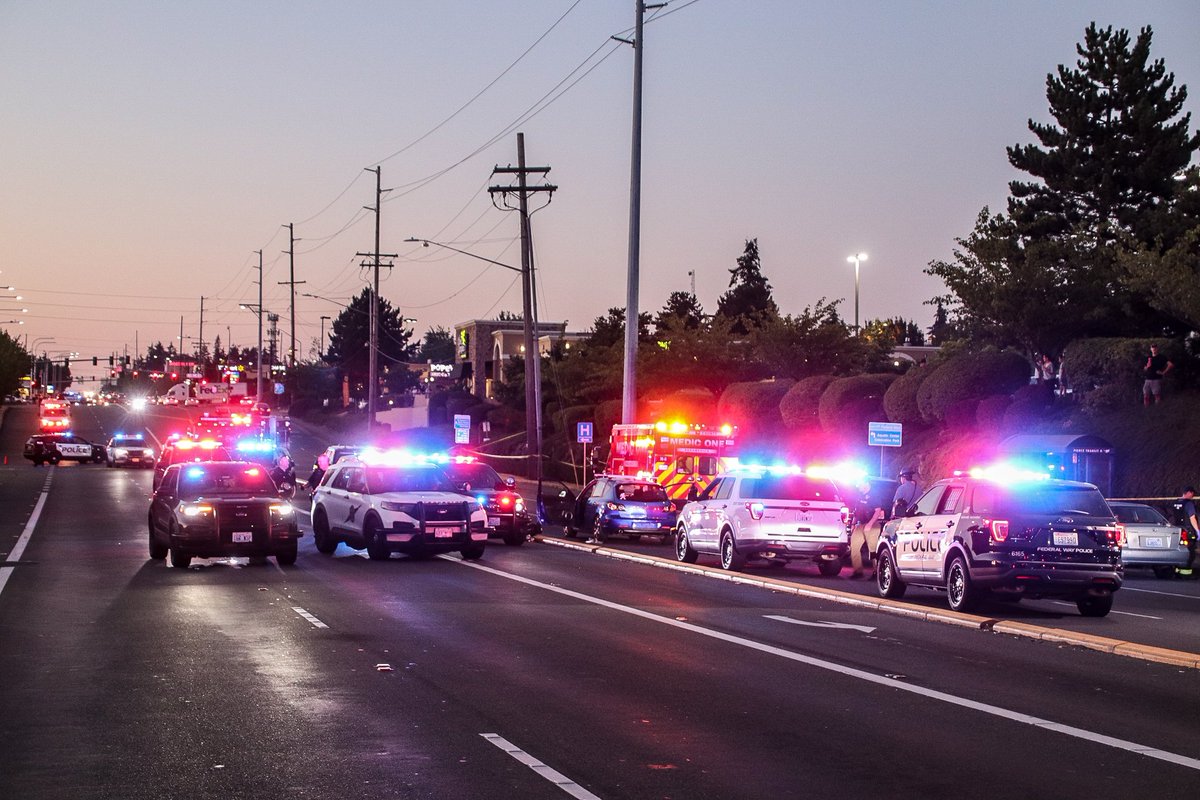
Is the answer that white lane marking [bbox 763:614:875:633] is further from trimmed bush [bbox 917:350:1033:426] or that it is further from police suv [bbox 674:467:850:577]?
trimmed bush [bbox 917:350:1033:426]

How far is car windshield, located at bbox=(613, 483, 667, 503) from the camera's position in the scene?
3231 cm

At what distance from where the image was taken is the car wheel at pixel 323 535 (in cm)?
2755

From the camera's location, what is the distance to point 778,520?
24281 millimetres

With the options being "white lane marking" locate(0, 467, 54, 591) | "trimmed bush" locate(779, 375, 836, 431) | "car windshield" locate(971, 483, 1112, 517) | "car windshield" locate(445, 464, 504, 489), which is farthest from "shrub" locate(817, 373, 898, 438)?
"car windshield" locate(971, 483, 1112, 517)

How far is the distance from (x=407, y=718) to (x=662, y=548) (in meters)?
22.0

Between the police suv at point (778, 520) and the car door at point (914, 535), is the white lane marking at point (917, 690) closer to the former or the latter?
the car door at point (914, 535)

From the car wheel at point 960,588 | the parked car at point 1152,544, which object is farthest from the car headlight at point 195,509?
the parked car at point 1152,544

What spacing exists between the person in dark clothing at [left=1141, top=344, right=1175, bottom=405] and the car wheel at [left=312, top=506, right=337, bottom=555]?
21737 millimetres

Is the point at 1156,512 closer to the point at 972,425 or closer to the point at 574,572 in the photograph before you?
the point at 574,572

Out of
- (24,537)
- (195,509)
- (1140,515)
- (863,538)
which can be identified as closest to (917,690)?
(863,538)

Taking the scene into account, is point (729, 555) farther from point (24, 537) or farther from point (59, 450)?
point (59, 450)

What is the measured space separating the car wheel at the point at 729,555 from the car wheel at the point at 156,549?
9.35 m

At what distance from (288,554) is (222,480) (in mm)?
2008

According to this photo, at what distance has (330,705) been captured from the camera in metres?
11.1
